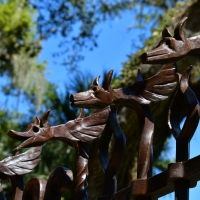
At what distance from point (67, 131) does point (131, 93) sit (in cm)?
30

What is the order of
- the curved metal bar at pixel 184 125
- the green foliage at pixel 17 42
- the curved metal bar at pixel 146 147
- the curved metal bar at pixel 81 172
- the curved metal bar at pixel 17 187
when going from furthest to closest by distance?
the green foliage at pixel 17 42
the curved metal bar at pixel 17 187
the curved metal bar at pixel 81 172
the curved metal bar at pixel 146 147
the curved metal bar at pixel 184 125

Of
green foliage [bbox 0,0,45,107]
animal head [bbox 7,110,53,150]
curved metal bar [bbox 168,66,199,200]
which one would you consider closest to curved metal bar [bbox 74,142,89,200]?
animal head [bbox 7,110,53,150]

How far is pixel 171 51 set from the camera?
55.9 inches

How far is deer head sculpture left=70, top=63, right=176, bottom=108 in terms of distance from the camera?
1.52 meters

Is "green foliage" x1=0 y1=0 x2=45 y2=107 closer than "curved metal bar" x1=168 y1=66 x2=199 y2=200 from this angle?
No

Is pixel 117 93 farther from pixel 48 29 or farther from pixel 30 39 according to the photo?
pixel 30 39

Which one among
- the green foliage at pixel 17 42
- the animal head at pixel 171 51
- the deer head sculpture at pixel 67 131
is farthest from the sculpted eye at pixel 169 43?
the green foliage at pixel 17 42

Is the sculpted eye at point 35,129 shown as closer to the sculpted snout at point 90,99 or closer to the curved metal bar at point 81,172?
the curved metal bar at point 81,172

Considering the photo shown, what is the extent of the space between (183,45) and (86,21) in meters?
11.2

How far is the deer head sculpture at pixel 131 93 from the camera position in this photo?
1.52m

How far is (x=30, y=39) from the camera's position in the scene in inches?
595

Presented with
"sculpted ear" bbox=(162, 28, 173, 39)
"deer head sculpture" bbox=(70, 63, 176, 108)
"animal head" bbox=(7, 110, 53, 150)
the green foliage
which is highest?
the green foliage

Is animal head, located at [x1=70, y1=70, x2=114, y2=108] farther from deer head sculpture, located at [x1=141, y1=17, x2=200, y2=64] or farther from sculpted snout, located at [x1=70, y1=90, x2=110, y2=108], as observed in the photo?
deer head sculpture, located at [x1=141, y1=17, x2=200, y2=64]

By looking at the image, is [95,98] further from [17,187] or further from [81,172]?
[17,187]
